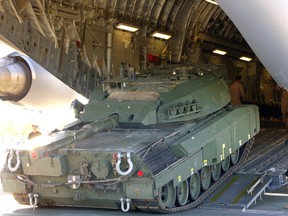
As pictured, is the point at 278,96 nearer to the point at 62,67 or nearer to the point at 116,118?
the point at 62,67

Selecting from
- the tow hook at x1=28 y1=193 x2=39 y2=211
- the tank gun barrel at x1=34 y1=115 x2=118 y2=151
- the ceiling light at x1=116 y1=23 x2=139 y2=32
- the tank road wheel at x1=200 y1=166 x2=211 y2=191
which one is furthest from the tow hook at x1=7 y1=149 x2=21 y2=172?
the ceiling light at x1=116 y1=23 x2=139 y2=32

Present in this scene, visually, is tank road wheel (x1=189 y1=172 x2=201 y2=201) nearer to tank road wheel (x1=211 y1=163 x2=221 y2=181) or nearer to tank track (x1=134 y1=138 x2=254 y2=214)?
tank track (x1=134 y1=138 x2=254 y2=214)

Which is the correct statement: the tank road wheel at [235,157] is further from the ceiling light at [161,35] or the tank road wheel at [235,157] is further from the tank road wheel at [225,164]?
the ceiling light at [161,35]

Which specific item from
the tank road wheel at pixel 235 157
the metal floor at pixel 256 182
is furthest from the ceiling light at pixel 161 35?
the tank road wheel at pixel 235 157

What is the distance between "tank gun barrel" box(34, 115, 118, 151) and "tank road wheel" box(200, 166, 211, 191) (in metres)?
1.77

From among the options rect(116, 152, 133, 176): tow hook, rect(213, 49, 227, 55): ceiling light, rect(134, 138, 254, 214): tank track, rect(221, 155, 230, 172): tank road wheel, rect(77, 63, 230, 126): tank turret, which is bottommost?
rect(134, 138, 254, 214): tank track

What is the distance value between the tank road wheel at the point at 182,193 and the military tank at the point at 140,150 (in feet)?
0.05

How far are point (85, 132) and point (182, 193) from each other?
188 centimetres

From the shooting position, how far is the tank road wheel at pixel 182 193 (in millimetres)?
9344

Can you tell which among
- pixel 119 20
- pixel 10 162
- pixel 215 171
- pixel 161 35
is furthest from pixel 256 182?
pixel 161 35

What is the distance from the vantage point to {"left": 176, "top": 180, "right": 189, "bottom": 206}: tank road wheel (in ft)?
30.7

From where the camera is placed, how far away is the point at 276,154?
40.9 feet

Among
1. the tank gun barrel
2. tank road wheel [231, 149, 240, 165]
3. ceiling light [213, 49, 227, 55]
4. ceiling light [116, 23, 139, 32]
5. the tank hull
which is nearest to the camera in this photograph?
the tank hull

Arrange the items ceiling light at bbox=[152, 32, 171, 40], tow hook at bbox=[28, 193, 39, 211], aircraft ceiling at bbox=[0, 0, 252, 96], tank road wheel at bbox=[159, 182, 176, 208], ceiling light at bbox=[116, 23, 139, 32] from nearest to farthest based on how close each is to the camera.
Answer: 1. tank road wheel at bbox=[159, 182, 176, 208]
2. tow hook at bbox=[28, 193, 39, 211]
3. aircraft ceiling at bbox=[0, 0, 252, 96]
4. ceiling light at bbox=[116, 23, 139, 32]
5. ceiling light at bbox=[152, 32, 171, 40]
